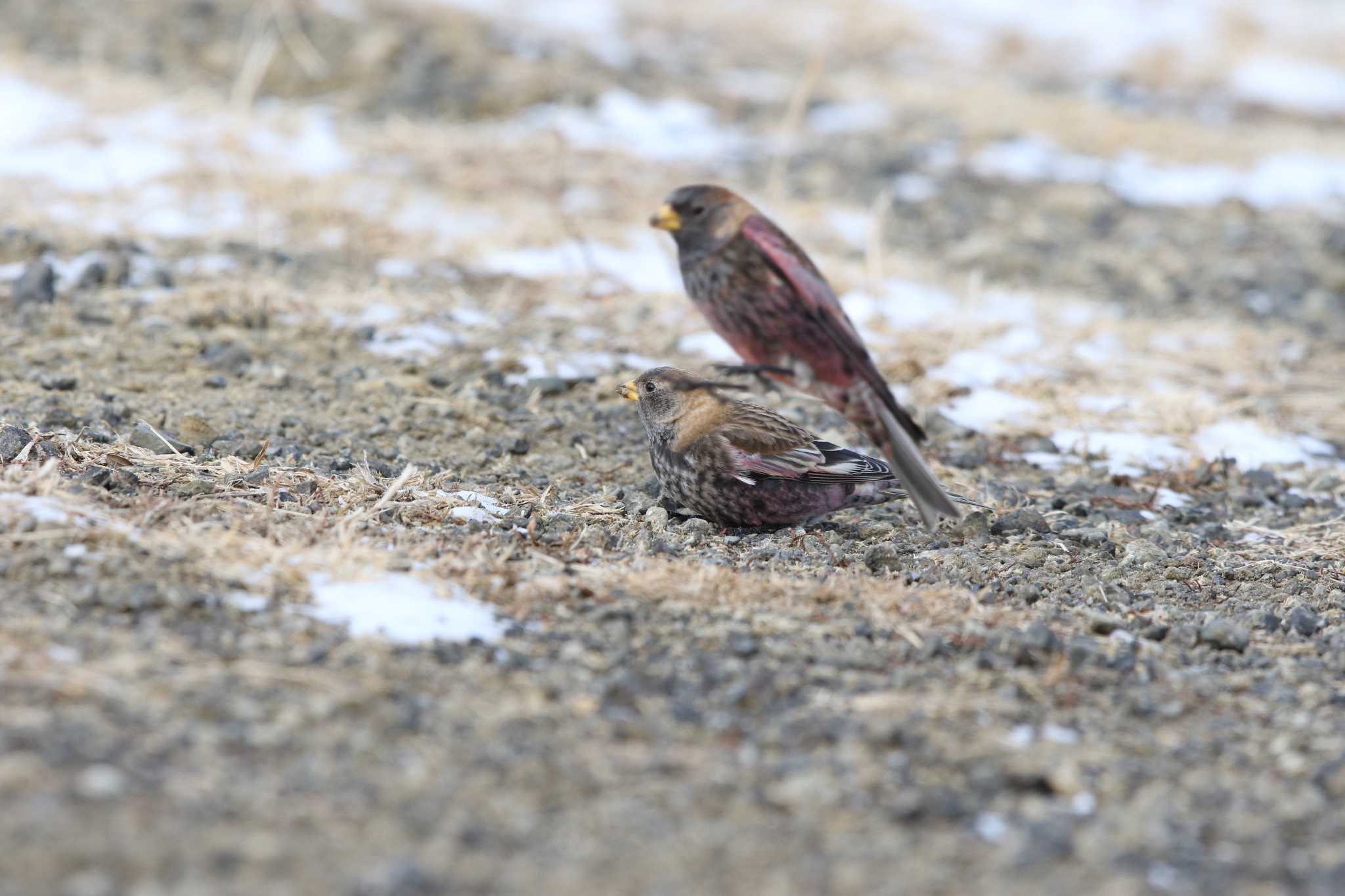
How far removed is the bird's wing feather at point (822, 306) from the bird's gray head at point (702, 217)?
8 centimetres

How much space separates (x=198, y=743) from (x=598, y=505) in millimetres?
2121

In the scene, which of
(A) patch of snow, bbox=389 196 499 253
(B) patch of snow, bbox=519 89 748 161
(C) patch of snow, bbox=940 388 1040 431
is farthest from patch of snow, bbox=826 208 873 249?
(C) patch of snow, bbox=940 388 1040 431

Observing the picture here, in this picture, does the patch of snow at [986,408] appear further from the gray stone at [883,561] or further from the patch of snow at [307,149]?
the patch of snow at [307,149]

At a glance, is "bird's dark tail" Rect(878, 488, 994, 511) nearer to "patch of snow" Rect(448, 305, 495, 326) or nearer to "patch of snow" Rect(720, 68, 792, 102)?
"patch of snow" Rect(448, 305, 495, 326)

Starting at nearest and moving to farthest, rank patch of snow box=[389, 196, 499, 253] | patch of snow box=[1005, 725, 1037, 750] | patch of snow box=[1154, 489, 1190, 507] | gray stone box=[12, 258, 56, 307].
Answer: patch of snow box=[1005, 725, 1037, 750] < patch of snow box=[1154, 489, 1190, 507] < gray stone box=[12, 258, 56, 307] < patch of snow box=[389, 196, 499, 253]

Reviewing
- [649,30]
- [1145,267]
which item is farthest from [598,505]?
[649,30]

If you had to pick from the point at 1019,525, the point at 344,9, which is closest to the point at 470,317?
the point at 1019,525

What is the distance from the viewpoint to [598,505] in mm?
4586

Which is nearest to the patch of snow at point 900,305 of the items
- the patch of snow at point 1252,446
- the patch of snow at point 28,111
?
the patch of snow at point 1252,446

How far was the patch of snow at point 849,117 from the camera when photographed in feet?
37.0

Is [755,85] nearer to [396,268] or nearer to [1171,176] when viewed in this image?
[1171,176]

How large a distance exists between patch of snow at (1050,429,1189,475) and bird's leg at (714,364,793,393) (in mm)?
1950

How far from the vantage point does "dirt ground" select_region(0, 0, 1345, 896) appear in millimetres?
2510

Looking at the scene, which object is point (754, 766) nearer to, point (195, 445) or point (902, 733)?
point (902, 733)
